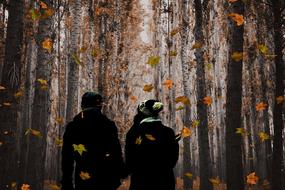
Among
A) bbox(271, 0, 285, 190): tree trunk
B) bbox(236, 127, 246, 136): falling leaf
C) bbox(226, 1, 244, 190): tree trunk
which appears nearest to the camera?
bbox(236, 127, 246, 136): falling leaf

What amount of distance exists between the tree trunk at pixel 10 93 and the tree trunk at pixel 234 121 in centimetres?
416

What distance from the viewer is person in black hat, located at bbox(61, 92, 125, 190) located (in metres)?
3.84

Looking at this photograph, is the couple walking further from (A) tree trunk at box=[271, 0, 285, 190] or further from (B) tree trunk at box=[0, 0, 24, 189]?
(A) tree trunk at box=[271, 0, 285, 190]

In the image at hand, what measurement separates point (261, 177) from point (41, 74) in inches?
502

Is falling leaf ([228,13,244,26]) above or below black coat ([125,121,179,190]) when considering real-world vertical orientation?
above

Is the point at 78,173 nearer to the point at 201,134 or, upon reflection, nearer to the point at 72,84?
the point at 201,134

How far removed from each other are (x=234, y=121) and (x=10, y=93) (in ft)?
14.3

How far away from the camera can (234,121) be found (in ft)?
26.6

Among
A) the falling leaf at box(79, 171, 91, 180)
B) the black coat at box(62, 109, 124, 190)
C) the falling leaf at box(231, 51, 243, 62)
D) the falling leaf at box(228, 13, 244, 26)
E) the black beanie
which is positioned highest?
the falling leaf at box(228, 13, 244, 26)

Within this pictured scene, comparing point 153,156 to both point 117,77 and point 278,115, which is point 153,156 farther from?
point 117,77

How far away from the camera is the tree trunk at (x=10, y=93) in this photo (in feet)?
21.5

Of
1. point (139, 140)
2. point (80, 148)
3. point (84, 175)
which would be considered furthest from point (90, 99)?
point (139, 140)

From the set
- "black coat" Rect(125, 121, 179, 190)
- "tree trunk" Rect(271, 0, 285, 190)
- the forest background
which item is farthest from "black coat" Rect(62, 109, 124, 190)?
"tree trunk" Rect(271, 0, 285, 190)

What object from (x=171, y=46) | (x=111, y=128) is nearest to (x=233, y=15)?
(x=111, y=128)
